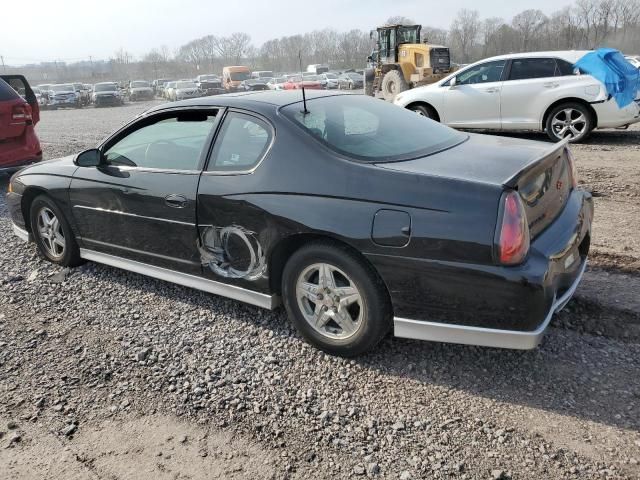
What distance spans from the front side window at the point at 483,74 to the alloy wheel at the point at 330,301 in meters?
8.22

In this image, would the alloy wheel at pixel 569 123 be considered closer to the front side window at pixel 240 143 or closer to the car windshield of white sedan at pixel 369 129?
the car windshield of white sedan at pixel 369 129

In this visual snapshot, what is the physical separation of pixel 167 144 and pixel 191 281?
1.00 meters

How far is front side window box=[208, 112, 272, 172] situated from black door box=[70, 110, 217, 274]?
12cm

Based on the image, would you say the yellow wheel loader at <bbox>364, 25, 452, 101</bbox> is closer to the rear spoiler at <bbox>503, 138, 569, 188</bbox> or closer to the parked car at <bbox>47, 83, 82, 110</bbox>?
the rear spoiler at <bbox>503, 138, 569, 188</bbox>

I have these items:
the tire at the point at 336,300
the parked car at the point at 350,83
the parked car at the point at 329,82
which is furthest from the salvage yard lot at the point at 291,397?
the parked car at the point at 329,82

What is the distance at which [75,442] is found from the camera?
2.61 metres

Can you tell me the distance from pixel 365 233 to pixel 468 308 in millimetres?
634

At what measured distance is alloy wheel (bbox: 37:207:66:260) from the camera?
4.66 metres

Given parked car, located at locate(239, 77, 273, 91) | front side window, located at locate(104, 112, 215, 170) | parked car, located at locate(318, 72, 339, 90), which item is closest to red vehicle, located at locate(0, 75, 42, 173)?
front side window, located at locate(104, 112, 215, 170)

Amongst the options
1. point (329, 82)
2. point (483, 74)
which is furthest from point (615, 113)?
point (329, 82)

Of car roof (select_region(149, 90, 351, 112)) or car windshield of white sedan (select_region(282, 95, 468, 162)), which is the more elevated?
car roof (select_region(149, 90, 351, 112))

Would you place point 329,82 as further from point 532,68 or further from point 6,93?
point 6,93

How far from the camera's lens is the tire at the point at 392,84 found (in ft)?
60.0

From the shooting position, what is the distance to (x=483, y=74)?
10.2 metres
